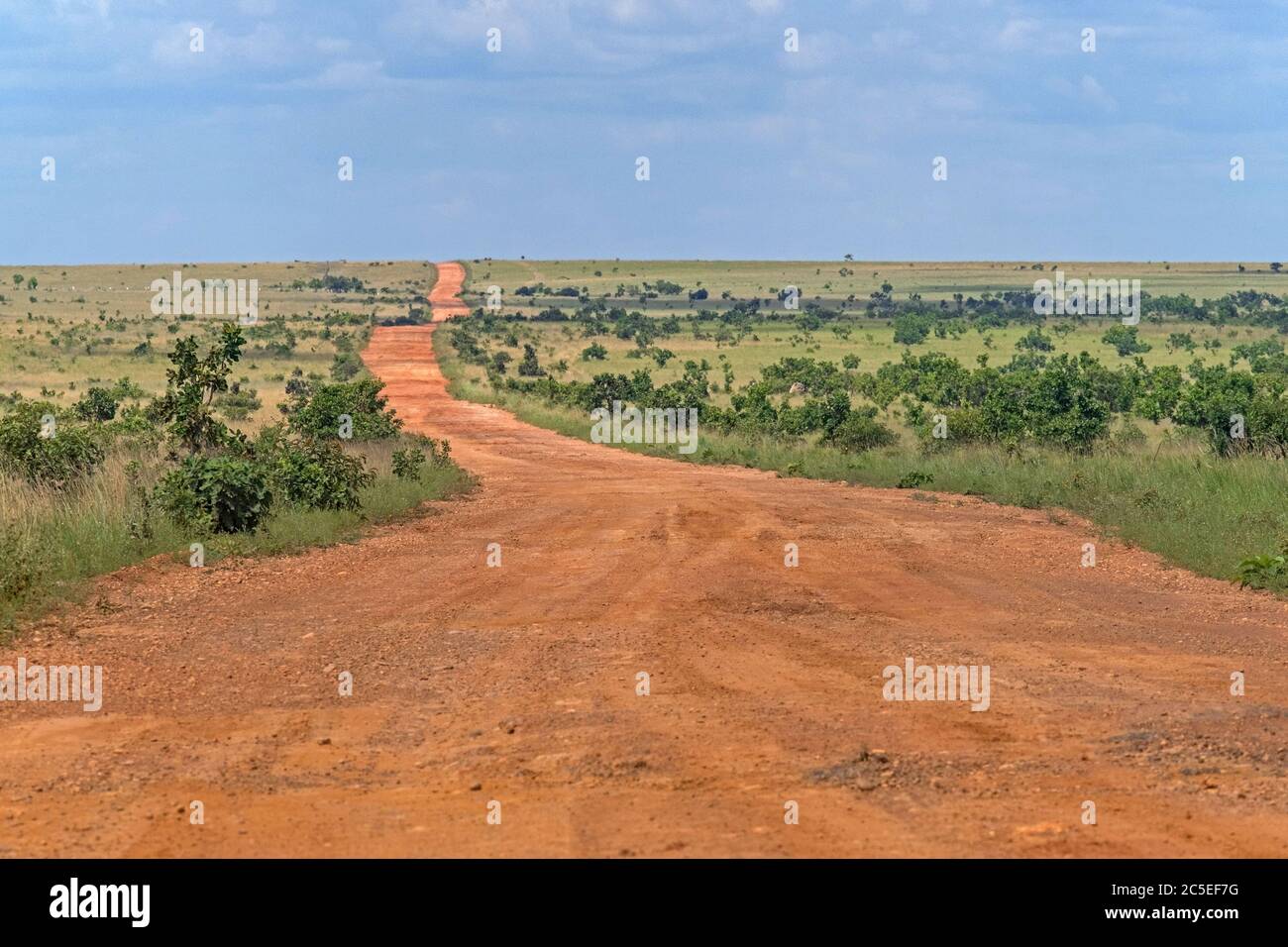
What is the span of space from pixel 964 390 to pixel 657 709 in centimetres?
3130

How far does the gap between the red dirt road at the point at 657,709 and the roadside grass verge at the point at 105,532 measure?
1.29 ft

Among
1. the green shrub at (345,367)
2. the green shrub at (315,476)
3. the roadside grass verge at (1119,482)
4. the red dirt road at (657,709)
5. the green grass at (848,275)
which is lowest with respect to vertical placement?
the red dirt road at (657,709)

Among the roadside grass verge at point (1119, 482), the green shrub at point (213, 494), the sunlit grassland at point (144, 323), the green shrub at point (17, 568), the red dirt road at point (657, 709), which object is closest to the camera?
the red dirt road at point (657, 709)

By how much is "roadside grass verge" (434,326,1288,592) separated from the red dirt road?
779 millimetres

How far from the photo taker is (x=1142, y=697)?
7.91m

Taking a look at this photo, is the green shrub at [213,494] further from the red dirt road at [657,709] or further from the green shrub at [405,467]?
the green shrub at [405,467]

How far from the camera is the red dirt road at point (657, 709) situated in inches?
223

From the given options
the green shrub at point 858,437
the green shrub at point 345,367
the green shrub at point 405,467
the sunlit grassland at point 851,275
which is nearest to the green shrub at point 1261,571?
the green shrub at point 405,467

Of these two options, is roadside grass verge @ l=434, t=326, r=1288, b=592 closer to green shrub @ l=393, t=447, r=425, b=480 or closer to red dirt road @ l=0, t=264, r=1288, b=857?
red dirt road @ l=0, t=264, r=1288, b=857

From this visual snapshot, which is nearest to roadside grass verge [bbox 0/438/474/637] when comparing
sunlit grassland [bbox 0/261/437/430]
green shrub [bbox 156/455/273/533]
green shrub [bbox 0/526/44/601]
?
green shrub [bbox 0/526/44/601]

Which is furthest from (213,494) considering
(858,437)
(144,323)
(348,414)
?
(144,323)

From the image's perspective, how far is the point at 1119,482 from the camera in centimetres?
1794

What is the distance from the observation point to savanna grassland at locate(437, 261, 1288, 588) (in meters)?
16.9
